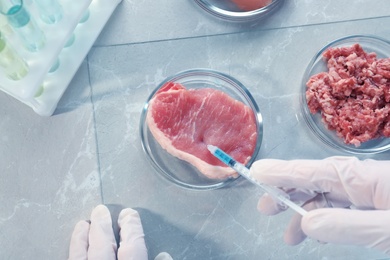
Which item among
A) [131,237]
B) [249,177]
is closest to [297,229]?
[249,177]

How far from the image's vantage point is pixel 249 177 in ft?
4.49

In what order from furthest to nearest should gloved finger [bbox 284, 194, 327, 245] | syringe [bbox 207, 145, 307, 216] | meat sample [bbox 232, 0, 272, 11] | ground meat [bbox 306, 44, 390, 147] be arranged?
meat sample [bbox 232, 0, 272, 11] < ground meat [bbox 306, 44, 390, 147] < gloved finger [bbox 284, 194, 327, 245] < syringe [bbox 207, 145, 307, 216]

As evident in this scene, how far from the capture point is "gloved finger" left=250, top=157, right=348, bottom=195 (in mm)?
1303

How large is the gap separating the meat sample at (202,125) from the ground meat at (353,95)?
24cm

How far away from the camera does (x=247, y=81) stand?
5.34 feet

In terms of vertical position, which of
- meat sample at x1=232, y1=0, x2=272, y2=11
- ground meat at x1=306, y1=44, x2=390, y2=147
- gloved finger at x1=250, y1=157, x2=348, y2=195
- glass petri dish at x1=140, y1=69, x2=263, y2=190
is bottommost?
glass petri dish at x1=140, y1=69, x2=263, y2=190

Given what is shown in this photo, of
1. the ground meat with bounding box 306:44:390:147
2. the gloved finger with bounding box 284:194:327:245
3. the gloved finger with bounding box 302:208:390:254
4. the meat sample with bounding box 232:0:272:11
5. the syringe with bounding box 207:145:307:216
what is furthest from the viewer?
the meat sample with bounding box 232:0:272:11

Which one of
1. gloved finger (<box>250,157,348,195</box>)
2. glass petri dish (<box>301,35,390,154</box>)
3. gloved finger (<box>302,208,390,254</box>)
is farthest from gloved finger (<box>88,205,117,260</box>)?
glass petri dish (<box>301,35,390,154</box>)

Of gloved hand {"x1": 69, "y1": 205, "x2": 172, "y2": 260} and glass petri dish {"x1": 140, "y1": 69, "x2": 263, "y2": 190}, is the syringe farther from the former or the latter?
gloved hand {"x1": 69, "y1": 205, "x2": 172, "y2": 260}

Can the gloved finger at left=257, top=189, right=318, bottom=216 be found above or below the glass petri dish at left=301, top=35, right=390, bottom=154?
below

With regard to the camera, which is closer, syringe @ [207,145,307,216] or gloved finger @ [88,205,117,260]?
syringe @ [207,145,307,216]

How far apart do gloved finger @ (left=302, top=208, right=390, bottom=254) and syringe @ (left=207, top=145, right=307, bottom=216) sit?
2.3 inches

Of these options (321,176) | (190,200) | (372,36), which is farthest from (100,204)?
(372,36)

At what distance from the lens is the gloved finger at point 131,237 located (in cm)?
146
